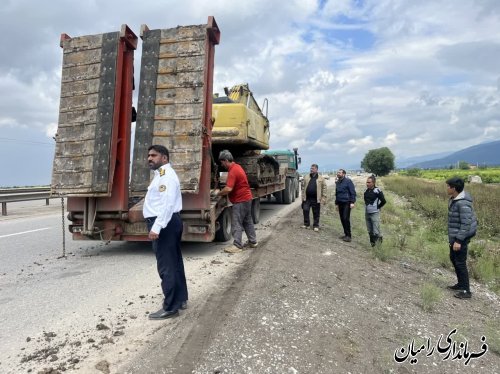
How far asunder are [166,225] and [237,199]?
3.69 metres

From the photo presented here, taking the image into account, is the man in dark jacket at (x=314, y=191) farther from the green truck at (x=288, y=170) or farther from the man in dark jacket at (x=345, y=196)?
the green truck at (x=288, y=170)

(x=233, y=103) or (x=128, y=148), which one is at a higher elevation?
(x=233, y=103)

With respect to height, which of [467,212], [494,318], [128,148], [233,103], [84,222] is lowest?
[494,318]

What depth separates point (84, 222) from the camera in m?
7.20

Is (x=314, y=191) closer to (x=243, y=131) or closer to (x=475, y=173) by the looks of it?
(x=243, y=131)

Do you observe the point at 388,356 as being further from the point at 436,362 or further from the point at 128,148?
the point at 128,148

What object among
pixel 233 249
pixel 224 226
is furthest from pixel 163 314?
pixel 224 226

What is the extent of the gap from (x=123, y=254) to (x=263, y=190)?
18.4ft

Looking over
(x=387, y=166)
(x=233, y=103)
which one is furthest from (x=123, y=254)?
(x=387, y=166)

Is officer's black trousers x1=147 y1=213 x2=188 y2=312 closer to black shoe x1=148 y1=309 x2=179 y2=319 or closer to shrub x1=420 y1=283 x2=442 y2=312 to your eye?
black shoe x1=148 y1=309 x2=179 y2=319

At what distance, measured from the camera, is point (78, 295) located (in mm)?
5074

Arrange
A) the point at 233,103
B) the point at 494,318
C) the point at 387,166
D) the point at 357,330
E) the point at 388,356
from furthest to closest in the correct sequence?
the point at 387,166 → the point at 233,103 → the point at 494,318 → the point at 357,330 → the point at 388,356

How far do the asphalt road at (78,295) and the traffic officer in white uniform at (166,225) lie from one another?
14.8 inches

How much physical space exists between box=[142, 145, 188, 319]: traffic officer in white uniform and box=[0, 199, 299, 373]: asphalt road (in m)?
0.38
